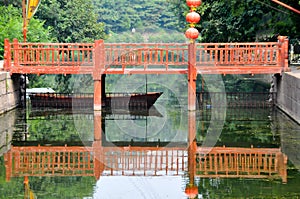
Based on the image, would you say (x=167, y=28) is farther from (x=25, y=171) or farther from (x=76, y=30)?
(x=25, y=171)

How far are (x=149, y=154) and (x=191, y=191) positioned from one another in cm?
431

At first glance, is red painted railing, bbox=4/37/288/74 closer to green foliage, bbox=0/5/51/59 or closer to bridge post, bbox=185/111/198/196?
bridge post, bbox=185/111/198/196

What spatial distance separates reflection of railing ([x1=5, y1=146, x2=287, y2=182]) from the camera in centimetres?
1523

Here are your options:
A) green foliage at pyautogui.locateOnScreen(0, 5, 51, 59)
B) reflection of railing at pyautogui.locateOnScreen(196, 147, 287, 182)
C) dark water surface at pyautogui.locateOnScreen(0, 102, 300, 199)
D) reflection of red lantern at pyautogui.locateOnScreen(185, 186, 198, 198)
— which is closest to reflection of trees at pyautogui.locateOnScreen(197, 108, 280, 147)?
dark water surface at pyautogui.locateOnScreen(0, 102, 300, 199)

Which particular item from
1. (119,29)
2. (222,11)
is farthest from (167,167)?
(119,29)

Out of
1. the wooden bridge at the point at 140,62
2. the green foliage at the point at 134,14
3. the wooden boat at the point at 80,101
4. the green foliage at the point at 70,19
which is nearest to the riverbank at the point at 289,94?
the wooden bridge at the point at 140,62

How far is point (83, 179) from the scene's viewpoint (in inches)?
574

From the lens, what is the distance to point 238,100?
28609 millimetres

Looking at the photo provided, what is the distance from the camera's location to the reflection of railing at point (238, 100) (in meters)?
27.0

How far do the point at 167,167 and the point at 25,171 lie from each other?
2711 millimetres

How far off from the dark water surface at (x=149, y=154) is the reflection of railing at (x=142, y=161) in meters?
0.02

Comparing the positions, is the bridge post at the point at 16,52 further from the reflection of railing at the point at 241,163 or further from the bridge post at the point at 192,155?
the reflection of railing at the point at 241,163

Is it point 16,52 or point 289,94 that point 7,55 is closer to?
point 16,52

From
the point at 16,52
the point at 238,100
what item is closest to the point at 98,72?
the point at 16,52
